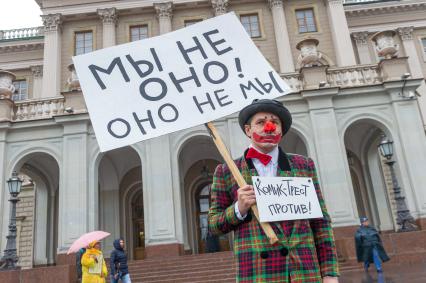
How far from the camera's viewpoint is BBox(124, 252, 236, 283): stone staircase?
14.2m

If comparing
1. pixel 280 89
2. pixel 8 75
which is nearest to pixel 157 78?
pixel 280 89

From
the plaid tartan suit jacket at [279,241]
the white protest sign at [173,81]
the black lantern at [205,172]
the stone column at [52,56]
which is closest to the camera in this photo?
the plaid tartan suit jacket at [279,241]

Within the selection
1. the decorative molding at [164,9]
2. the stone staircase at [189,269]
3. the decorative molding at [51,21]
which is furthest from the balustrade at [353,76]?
the decorative molding at [51,21]

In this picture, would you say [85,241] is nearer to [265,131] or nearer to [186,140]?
[265,131]

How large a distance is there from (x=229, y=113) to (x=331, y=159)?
15.2 m

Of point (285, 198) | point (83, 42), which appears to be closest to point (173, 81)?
point (285, 198)

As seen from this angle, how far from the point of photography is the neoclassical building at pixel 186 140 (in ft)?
58.1

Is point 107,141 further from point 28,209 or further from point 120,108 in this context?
point 28,209

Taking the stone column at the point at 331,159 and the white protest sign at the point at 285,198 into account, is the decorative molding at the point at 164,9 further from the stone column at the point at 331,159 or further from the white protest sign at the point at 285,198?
the white protest sign at the point at 285,198

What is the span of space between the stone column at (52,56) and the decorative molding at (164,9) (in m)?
6.62

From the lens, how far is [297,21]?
28.4m

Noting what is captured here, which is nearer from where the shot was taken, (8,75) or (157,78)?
(157,78)

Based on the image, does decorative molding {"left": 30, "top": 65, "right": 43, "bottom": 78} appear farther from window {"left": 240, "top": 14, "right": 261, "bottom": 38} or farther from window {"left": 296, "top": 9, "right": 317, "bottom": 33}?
window {"left": 296, "top": 9, "right": 317, "bottom": 33}

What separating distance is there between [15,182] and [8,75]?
6495 mm
